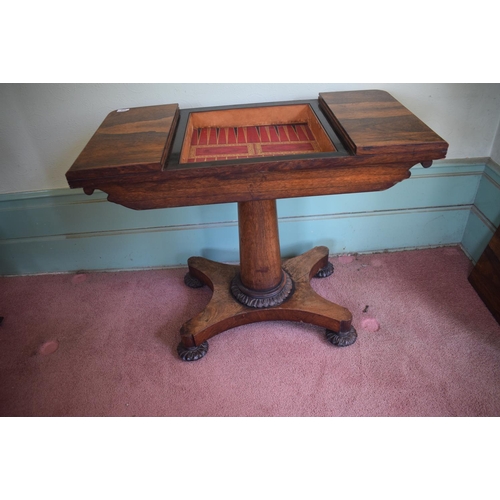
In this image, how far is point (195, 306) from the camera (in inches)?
75.6

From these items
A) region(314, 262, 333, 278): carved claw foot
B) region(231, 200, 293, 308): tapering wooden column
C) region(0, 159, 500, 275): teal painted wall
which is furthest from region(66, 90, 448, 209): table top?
region(314, 262, 333, 278): carved claw foot

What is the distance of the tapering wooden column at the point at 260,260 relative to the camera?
1.52 meters

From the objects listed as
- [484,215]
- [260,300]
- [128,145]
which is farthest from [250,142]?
[484,215]

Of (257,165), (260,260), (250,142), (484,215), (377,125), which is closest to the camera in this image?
(257,165)

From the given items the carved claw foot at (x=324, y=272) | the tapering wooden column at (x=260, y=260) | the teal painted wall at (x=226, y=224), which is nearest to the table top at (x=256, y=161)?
the tapering wooden column at (x=260, y=260)

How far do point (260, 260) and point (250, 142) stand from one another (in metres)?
0.46

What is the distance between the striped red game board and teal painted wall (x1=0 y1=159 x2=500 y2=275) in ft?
1.60

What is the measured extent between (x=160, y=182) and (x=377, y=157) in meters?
0.63

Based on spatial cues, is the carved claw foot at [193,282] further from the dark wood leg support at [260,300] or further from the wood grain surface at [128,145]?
the wood grain surface at [128,145]

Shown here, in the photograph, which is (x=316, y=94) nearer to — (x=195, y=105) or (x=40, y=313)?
(x=195, y=105)

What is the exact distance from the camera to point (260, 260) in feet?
5.33

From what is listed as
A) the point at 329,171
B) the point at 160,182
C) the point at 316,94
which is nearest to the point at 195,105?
the point at 316,94

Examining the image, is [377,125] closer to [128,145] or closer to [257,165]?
[257,165]

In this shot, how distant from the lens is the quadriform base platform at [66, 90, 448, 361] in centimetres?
117
